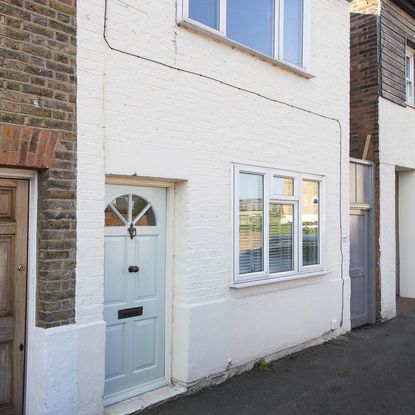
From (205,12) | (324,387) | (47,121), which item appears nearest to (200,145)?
(205,12)

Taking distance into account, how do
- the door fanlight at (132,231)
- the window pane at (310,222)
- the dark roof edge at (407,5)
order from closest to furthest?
the door fanlight at (132,231) → the window pane at (310,222) → the dark roof edge at (407,5)

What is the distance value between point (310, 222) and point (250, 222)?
1.40 metres

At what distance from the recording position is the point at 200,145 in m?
5.42

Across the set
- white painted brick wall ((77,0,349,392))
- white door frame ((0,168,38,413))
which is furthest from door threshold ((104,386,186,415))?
white door frame ((0,168,38,413))

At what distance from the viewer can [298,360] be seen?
6.55 m

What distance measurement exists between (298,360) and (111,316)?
2.88m

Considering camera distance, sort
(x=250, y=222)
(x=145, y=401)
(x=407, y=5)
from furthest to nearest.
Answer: (x=407, y=5) → (x=250, y=222) → (x=145, y=401)

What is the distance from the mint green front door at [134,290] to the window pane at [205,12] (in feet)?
6.40

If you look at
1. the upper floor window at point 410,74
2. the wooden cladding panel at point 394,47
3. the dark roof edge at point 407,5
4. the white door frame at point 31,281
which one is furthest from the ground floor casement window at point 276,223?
the dark roof edge at point 407,5

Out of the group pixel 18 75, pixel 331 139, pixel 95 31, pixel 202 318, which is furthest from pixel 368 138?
pixel 18 75

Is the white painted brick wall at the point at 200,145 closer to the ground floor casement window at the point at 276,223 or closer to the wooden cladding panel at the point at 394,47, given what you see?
the ground floor casement window at the point at 276,223

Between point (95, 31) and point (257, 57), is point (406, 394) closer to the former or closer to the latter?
point (257, 57)

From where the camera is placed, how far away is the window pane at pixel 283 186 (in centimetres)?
648

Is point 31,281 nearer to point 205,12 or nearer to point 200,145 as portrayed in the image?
point 200,145
